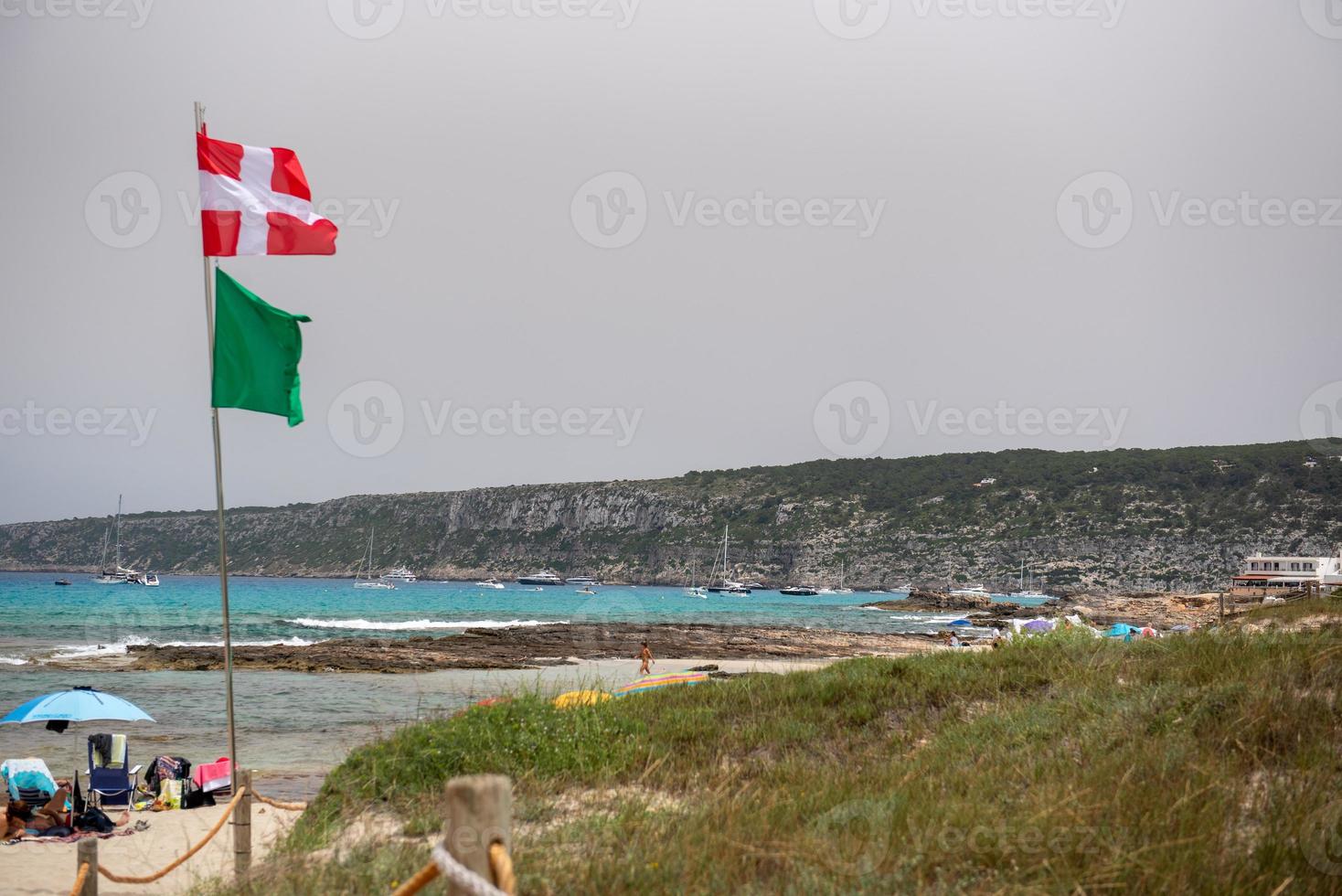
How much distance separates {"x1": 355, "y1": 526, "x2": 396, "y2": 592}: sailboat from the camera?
121562mm

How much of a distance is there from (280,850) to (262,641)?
45.3 metres

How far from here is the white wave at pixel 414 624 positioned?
5900cm

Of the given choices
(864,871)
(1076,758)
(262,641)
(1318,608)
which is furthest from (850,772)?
(262,641)

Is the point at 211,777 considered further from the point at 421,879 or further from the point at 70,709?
the point at 421,879

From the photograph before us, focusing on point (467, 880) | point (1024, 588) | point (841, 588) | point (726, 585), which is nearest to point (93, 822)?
point (467, 880)

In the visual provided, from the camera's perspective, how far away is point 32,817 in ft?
40.0

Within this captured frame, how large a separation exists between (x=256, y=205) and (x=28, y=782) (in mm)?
8522

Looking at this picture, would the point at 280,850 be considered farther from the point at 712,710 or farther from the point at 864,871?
the point at 712,710

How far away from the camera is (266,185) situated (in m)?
9.43

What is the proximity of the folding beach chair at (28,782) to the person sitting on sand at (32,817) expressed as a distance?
0.11 metres

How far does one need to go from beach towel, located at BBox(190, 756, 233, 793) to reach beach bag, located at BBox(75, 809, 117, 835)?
1835mm

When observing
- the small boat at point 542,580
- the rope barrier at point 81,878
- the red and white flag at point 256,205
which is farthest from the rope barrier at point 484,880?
the small boat at point 542,580

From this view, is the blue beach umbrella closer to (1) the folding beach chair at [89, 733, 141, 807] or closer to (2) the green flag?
(1) the folding beach chair at [89, 733, 141, 807]

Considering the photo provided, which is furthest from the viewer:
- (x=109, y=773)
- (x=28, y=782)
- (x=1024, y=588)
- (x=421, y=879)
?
(x=1024, y=588)
